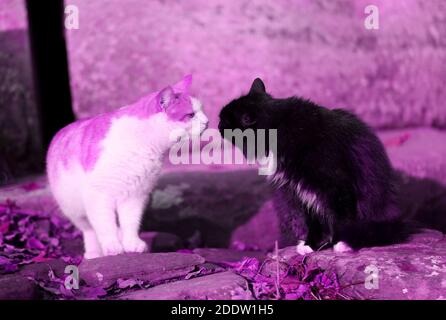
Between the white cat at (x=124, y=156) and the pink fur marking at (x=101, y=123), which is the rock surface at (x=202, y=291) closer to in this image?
the white cat at (x=124, y=156)

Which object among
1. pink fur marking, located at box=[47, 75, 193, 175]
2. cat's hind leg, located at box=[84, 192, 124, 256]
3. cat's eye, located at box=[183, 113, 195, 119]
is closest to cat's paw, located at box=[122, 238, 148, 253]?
cat's hind leg, located at box=[84, 192, 124, 256]

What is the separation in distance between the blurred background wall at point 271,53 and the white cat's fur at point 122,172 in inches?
86.6

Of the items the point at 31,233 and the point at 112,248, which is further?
the point at 31,233

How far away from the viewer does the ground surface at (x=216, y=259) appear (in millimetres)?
3684

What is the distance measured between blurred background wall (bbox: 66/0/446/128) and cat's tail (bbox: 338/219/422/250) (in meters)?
2.70

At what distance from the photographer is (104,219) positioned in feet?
14.4

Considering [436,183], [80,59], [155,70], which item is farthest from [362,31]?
[80,59]

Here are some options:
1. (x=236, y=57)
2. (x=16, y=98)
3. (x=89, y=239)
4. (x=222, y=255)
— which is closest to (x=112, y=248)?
(x=89, y=239)

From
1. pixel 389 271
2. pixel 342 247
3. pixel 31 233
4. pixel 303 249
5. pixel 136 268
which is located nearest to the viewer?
pixel 389 271

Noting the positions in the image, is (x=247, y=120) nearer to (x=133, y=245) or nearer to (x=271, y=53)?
(x=133, y=245)

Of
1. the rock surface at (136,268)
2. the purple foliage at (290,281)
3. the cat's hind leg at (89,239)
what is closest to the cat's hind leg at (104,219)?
the rock surface at (136,268)

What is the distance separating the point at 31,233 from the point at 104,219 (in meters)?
1.36

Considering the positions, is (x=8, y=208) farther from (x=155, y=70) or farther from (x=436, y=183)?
(x=436, y=183)

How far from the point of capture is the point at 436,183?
6477 mm
